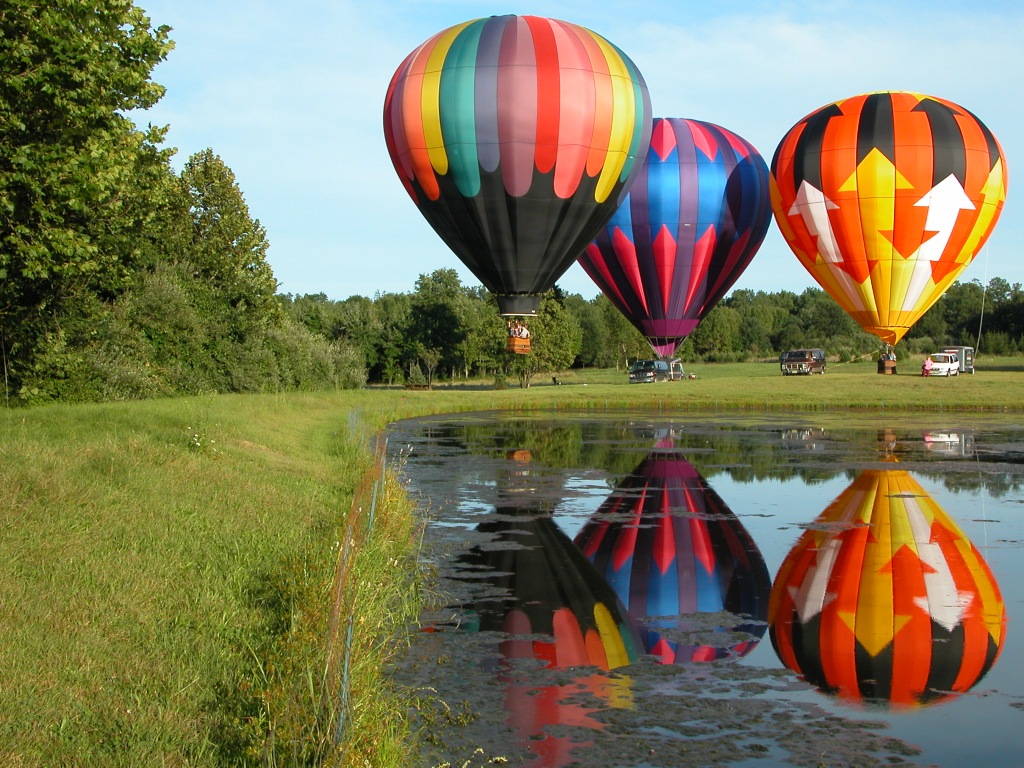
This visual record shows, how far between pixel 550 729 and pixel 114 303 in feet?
89.0

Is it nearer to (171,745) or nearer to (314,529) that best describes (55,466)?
(314,529)

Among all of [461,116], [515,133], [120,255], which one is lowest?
[120,255]

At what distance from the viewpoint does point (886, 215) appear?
3997cm

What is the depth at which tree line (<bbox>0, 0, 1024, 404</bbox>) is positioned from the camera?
53.0 feet

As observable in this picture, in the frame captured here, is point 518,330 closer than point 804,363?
Yes

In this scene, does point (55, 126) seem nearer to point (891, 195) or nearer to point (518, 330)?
point (518, 330)

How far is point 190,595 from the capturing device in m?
8.74

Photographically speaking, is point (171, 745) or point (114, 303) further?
point (114, 303)

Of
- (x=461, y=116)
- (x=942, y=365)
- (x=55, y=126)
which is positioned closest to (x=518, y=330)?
(x=461, y=116)

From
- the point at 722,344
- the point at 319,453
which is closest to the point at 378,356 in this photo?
the point at 722,344

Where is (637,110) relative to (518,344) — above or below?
above

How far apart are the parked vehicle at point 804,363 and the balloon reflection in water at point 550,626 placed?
47543 mm

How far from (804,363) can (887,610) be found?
5152 centimetres

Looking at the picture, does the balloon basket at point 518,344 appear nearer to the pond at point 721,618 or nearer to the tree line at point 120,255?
the tree line at point 120,255
